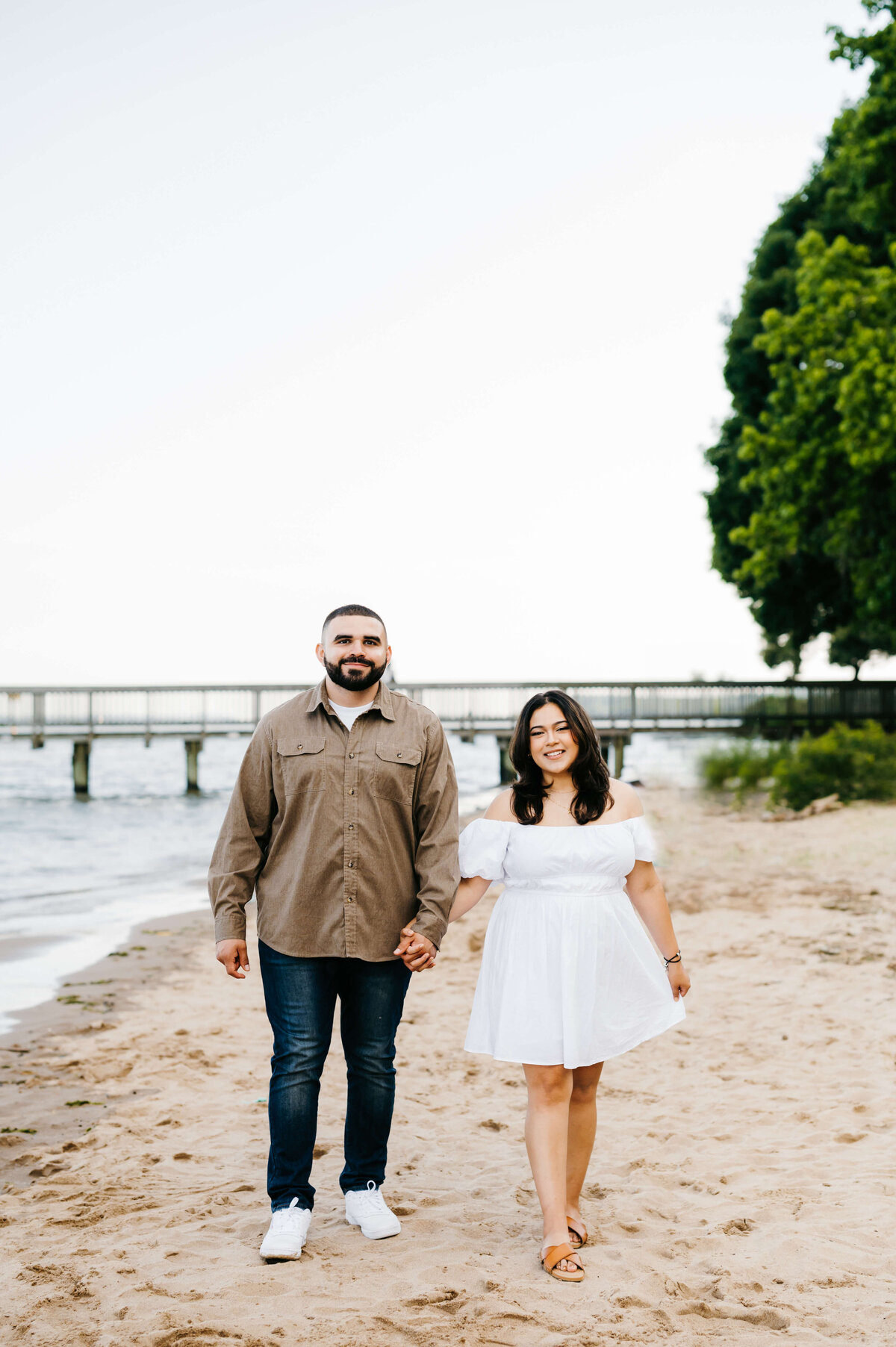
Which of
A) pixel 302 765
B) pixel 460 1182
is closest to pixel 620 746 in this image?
pixel 460 1182

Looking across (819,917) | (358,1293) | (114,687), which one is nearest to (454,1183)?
(358,1293)

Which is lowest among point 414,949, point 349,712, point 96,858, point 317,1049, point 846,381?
point 96,858

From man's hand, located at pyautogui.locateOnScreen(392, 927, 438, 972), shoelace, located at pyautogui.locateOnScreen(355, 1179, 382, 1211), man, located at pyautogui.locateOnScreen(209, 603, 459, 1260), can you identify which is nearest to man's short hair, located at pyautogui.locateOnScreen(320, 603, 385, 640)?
man, located at pyautogui.locateOnScreen(209, 603, 459, 1260)

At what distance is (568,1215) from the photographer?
3633mm

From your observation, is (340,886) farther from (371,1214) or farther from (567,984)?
(371,1214)

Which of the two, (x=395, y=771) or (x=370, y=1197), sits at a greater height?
(x=395, y=771)

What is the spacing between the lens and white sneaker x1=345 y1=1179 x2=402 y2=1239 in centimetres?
364

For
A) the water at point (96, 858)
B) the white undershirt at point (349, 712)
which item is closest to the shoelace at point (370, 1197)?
the white undershirt at point (349, 712)

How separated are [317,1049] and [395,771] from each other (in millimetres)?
916

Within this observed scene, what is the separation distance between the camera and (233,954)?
355 centimetres

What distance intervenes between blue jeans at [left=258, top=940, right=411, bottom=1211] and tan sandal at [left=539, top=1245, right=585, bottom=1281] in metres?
0.64

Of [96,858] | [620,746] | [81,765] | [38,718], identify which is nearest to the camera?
[96,858]

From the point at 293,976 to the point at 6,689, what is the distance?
33.7 meters

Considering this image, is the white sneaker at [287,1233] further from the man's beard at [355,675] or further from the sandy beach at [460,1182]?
the man's beard at [355,675]
